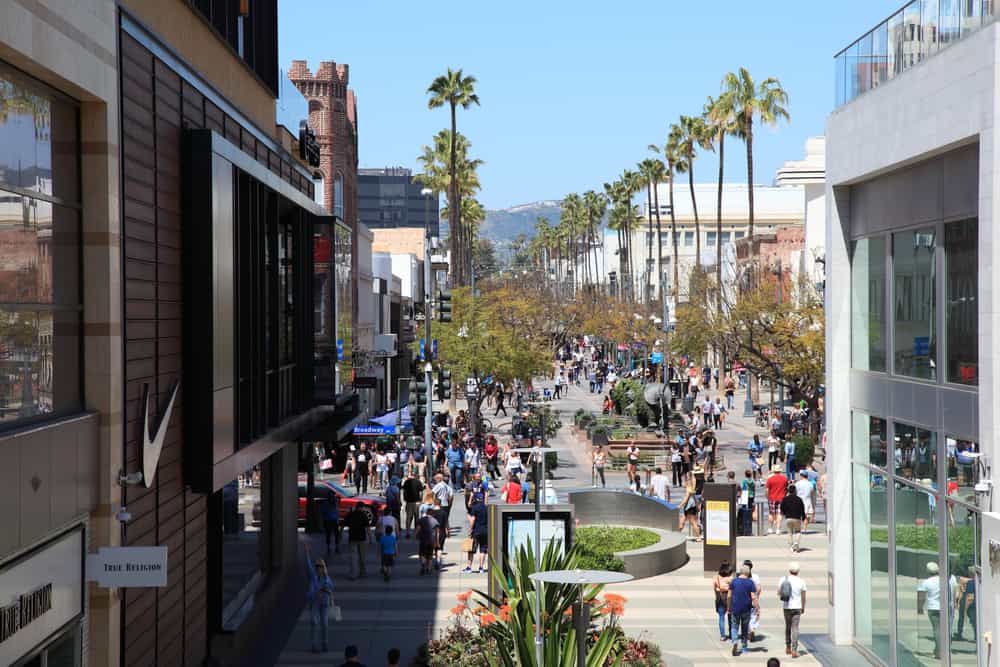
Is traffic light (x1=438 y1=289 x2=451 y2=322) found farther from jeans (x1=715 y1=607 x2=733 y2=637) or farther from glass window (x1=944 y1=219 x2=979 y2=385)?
glass window (x1=944 y1=219 x2=979 y2=385)

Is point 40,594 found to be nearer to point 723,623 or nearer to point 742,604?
point 742,604

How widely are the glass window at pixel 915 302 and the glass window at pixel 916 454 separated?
73 centimetres

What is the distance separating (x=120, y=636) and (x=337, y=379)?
41.8ft

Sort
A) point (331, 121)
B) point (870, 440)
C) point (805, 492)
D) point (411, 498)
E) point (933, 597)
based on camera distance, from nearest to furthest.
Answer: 1. point (933, 597)
2. point (870, 440)
3. point (805, 492)
4. point (411, 498)
5. point (331, 121)

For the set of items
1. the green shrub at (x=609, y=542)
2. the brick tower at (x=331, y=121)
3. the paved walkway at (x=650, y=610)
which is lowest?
the paved walkway at (x=650, y=610)

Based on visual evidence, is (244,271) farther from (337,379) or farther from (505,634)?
(337,379)

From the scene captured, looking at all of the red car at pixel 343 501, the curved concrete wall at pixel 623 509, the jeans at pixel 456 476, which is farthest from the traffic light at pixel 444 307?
the curved concrete wall at pixel 623 509

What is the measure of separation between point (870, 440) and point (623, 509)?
11.9 meters

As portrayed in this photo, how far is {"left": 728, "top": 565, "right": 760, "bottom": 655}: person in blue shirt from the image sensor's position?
1988 cm

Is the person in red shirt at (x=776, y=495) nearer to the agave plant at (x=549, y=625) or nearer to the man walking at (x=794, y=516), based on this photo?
the man walking at (x=794, y=516)

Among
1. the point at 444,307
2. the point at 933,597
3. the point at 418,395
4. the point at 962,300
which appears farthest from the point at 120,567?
the point at 444,307

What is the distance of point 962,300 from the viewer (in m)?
15.6

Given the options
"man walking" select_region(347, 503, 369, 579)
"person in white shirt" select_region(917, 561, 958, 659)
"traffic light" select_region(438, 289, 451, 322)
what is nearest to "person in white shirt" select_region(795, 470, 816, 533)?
"man walking" select_region(347, 503, 369, 579)

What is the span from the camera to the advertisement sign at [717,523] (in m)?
25.4
